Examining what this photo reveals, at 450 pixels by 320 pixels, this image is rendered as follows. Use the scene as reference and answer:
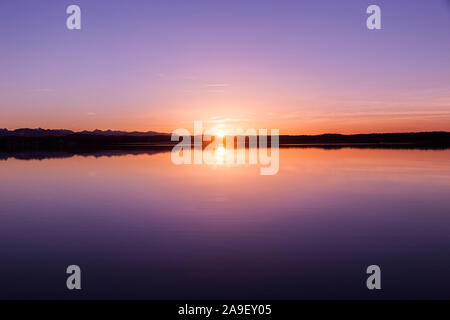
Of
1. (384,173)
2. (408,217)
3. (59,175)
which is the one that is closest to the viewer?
(408,217)

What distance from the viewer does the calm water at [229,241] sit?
24.4 ft

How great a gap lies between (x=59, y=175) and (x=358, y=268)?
2376 cm

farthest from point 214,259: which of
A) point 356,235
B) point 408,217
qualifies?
point 408,217

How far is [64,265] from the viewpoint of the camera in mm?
8703

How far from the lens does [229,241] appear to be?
10328 mm

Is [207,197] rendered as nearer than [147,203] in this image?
No

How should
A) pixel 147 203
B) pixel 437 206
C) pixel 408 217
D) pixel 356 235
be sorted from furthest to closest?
pixel 147 203, pixel 437 206, pixel 408 217, pixel 356 235

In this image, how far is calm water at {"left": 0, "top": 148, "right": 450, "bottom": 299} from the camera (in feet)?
24.4

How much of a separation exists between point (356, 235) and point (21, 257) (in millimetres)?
8193

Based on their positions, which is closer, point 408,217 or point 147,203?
point 408,217

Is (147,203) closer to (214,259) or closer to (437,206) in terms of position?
(214,259)

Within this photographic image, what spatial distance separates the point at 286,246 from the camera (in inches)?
387
